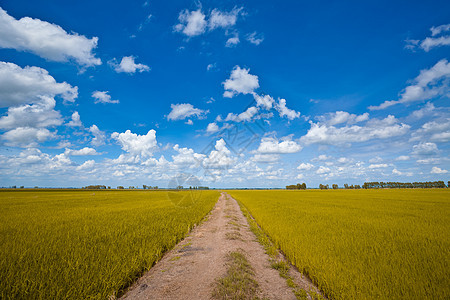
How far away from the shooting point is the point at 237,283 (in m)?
4.74

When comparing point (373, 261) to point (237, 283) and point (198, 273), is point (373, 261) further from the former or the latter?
point (198, 273)

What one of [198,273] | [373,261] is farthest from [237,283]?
[373,261]

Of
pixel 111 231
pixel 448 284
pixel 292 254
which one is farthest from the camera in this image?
pixel 111 231

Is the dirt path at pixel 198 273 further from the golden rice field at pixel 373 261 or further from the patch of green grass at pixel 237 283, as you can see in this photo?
the golden rice field at pixel 373 261

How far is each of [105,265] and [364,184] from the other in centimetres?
23251

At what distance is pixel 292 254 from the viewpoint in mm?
6656

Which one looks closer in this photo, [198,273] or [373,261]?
[198,273]

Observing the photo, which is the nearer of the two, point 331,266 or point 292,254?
point 331,266

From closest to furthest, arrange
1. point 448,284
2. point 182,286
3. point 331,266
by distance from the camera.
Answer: point 448,284 → point 182,286 → point 331,266

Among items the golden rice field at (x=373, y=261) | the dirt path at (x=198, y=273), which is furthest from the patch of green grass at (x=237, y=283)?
the golden rice field at (x=373, y=261)

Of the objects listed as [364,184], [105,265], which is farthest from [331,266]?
[364,184]

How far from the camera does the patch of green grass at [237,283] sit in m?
4.29

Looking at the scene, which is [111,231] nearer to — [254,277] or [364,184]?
[254,277]

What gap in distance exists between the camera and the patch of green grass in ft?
14.1
